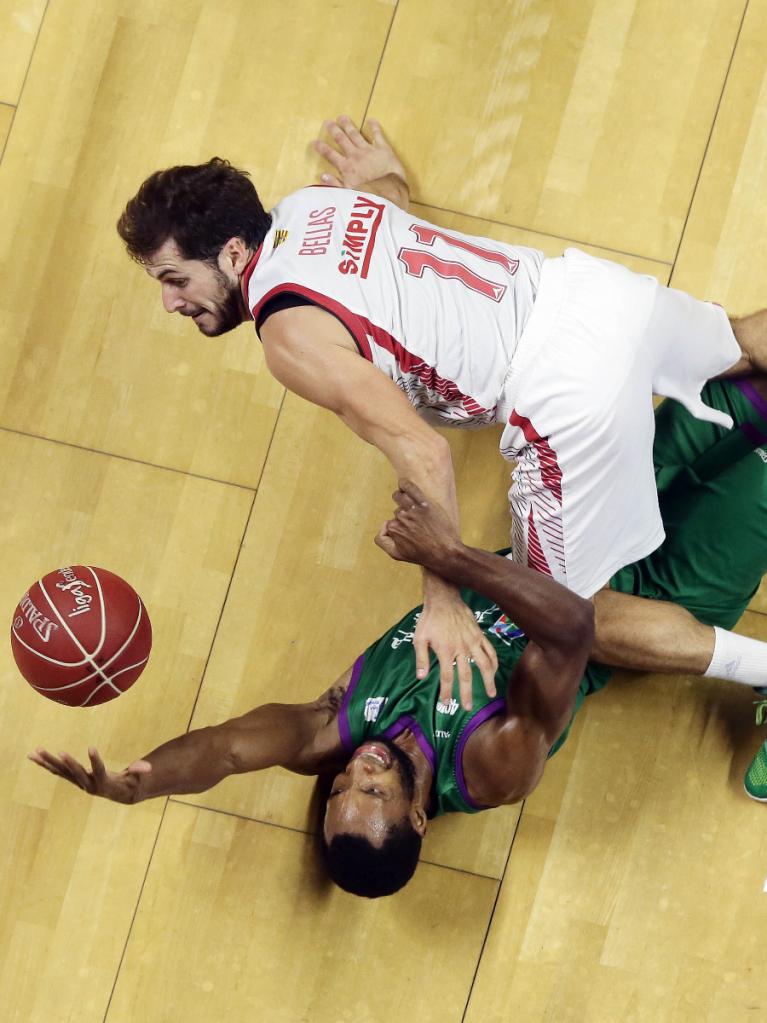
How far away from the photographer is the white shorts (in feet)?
8.31

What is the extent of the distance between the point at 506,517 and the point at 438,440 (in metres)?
1.19

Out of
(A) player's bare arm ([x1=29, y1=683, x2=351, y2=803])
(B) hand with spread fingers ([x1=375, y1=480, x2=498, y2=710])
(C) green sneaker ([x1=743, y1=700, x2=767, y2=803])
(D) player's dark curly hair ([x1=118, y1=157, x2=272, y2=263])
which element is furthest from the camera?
(C) green sneaker ([x1=743, y1=700, x2=767, y2=803])

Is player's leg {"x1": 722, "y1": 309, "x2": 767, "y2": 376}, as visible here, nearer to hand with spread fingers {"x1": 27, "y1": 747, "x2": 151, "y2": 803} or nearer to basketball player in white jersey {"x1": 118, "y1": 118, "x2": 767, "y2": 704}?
basketball player in white jersey {"x1": 118, "y1": 118, "x2": 767, "y2": 704}

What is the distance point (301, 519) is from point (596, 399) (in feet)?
4.05

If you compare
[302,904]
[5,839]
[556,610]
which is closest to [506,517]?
[556,610]

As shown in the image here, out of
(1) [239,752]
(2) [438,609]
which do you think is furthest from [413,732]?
(2) [438,609]

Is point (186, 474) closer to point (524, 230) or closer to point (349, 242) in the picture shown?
point (349, 242)

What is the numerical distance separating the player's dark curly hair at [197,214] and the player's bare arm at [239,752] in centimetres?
136

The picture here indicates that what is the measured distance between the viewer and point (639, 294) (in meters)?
2.60

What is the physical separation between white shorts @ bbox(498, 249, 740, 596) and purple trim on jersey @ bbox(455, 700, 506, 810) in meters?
0.42

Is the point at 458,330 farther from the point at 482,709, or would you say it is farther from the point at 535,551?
the point at 482,709

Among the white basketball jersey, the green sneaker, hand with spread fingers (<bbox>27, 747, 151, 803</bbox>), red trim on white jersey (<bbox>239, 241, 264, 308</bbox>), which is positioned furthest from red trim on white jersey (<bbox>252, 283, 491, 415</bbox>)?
the green sneaker

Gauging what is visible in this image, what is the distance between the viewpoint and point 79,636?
255 centimetres

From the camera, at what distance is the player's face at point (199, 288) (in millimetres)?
2557
